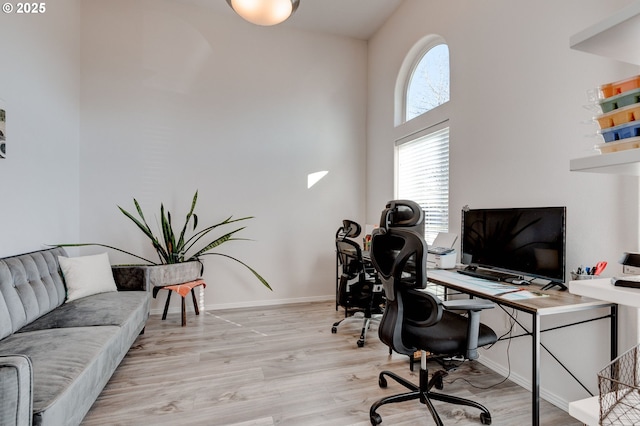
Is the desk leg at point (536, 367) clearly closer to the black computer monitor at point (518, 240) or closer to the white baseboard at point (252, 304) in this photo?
the black computer monitor at point (518, 240)

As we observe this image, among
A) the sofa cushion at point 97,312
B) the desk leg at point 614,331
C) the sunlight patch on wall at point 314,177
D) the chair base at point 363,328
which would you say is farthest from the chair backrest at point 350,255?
the sofa cushion at point 97,312

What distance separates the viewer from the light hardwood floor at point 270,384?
1.80m

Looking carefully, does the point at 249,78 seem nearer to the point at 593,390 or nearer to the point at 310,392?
the point at 310,392

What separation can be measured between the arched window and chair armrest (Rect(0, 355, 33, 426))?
3.50m

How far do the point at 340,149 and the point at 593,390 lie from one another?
3485 millimetres

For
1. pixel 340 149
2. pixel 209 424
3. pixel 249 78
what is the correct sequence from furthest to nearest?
pixel 340 149 < pixel 249 78 < pixel 209 424

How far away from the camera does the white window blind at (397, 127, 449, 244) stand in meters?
3.05

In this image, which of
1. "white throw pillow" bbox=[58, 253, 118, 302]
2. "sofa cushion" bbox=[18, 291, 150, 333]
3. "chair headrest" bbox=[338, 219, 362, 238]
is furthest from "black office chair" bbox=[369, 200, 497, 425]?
"white throw pillow" bbox=[58, 253, 118, 302]

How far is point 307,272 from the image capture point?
4203mm

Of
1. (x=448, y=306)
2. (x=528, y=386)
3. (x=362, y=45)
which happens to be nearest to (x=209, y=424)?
(x=448, y=306)

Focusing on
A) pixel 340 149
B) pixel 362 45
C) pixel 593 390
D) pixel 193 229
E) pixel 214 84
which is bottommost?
pixel 593 390

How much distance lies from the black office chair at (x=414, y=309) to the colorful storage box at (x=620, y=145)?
2.71 ft

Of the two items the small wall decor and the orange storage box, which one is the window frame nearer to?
the orange storage box

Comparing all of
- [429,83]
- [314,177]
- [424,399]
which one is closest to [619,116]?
[424,399]
